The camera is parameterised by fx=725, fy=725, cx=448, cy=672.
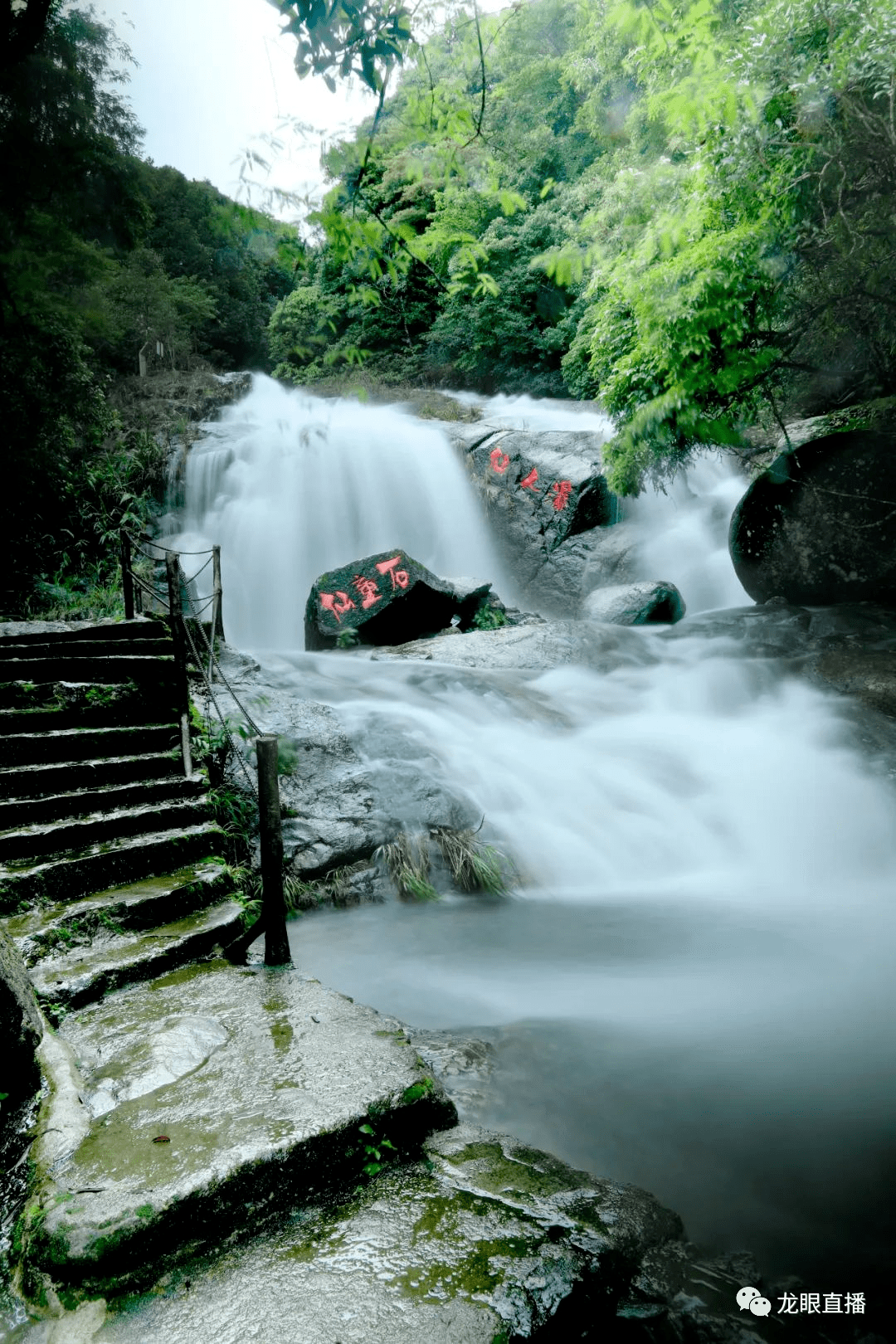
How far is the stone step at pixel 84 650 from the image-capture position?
5.45 meters

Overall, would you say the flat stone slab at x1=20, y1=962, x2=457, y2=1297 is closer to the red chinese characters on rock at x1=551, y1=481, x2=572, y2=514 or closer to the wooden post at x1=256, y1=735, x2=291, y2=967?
the wooden post at x1=256, y1=735, x2=291, y2=967

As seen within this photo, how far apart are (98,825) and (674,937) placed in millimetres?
3831

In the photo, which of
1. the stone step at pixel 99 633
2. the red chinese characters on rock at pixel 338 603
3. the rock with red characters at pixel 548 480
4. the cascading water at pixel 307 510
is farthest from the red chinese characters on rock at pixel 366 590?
the rock with red characters at pixel 548 480

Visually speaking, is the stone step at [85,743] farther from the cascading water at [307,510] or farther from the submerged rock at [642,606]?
the cascading water at [307,510]

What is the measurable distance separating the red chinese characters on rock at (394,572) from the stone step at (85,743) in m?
6.47

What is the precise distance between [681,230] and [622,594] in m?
5.83

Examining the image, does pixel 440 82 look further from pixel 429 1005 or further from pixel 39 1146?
pixel 429 1005

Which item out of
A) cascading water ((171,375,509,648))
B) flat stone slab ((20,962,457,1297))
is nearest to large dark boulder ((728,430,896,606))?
cascading water ((171,375,509,648))

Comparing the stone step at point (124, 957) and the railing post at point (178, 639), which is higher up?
the railing post at point (178, 639)

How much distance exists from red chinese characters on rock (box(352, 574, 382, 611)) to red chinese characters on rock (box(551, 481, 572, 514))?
17.9ft


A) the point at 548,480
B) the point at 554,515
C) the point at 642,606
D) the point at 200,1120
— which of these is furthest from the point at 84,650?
the point at 548,480

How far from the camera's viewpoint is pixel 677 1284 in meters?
2.09

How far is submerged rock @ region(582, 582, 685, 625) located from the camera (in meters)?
12.0

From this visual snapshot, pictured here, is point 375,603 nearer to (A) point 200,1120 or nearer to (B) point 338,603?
(B) point 338,603
